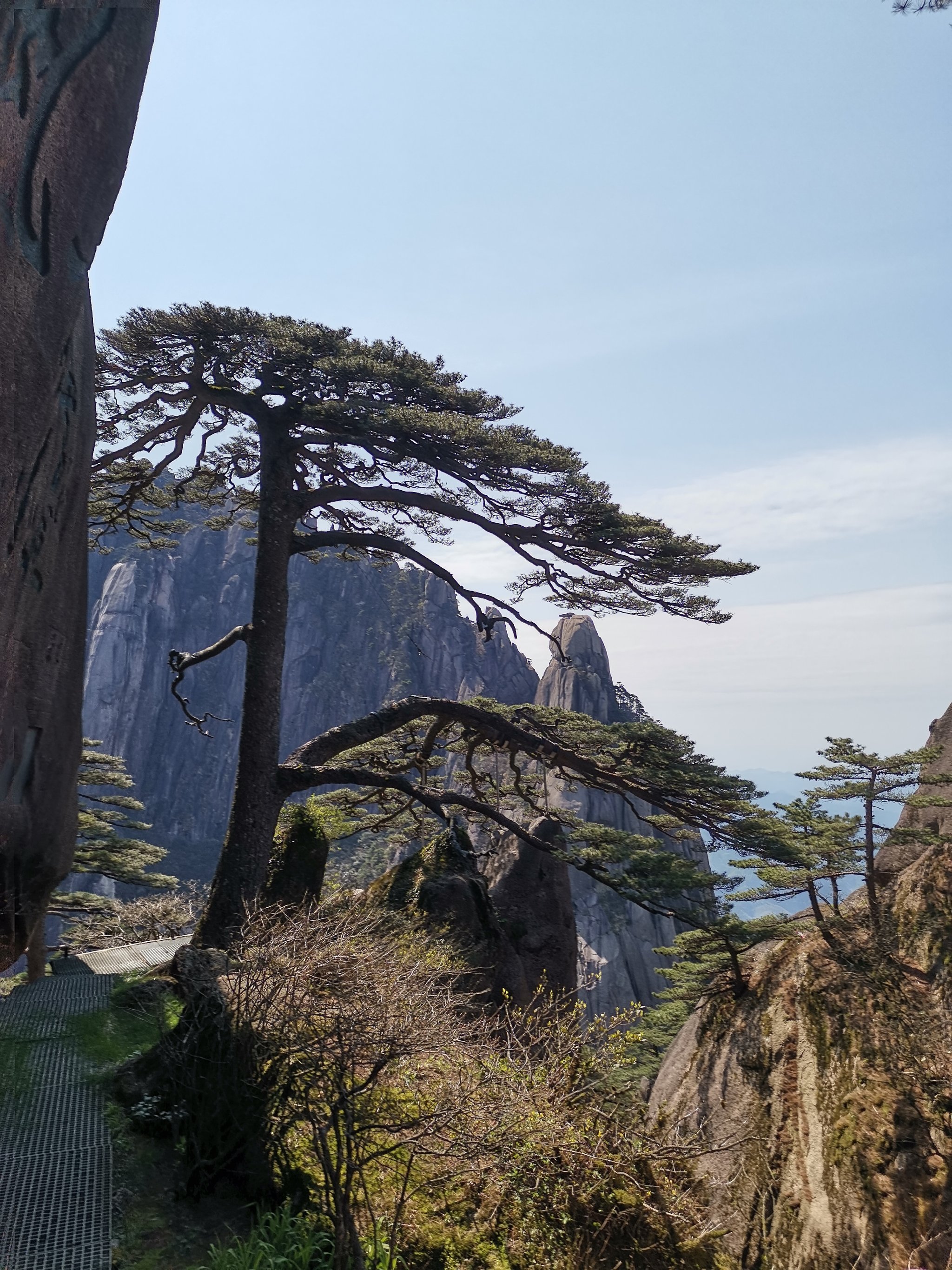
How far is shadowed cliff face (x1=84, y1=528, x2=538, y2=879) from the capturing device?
9019cm

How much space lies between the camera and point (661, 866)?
9.23 metres

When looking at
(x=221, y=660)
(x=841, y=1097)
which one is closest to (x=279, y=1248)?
(x=841, y=1097)

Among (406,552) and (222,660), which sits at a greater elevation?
(222,660)

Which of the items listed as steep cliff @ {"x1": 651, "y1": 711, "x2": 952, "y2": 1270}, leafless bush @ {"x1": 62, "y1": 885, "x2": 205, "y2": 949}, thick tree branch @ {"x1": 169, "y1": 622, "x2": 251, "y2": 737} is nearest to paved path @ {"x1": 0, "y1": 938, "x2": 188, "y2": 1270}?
thick tree branch @ {"x1": 169, "y1": 622, "x2": 251, "y2": 737}

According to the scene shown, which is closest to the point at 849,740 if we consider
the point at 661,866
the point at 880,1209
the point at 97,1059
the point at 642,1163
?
the point at 661,866

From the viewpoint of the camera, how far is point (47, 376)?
183 inches

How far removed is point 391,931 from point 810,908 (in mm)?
5104

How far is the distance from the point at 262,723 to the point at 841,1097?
7291 millimetres

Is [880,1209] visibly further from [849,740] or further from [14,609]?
[14,609]

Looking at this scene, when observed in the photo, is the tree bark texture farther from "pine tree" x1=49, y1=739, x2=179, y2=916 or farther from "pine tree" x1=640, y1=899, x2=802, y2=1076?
"pine tree" x1=49, y1=739, x2=179, y2=916

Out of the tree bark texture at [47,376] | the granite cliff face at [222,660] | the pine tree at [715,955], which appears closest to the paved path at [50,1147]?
the tree bark texture at [47,376]

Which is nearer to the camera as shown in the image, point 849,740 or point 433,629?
point 849,740

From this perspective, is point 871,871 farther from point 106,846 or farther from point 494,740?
point 106,846

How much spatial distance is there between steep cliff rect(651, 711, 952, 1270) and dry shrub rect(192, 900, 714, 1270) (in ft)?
2.79
